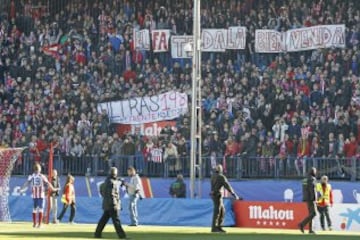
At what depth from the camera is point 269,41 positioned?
1683 inches

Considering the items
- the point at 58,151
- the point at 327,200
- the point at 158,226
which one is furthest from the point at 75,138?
the point at 327,200

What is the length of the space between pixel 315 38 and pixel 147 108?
739 centimetres

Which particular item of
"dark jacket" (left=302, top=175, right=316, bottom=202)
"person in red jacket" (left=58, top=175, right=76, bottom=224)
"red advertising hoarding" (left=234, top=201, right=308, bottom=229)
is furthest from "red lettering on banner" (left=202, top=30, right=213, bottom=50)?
"dark jacket" (left=302, top=175, right=316, bottom=202)

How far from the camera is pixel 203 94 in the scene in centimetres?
4219

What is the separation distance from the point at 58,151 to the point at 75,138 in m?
0.85

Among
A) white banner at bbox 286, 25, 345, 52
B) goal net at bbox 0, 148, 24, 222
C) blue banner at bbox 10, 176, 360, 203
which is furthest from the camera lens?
white banner at bbox 286, 25, 345, 52

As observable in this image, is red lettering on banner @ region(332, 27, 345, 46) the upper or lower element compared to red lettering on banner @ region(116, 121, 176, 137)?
upper

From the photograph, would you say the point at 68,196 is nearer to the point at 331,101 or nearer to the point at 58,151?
the point at 58,151

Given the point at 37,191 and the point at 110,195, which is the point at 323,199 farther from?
the point at 110,195

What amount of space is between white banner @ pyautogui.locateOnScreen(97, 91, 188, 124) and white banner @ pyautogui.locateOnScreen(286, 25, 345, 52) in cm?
483

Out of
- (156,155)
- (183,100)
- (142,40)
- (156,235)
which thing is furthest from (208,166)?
(156,235)

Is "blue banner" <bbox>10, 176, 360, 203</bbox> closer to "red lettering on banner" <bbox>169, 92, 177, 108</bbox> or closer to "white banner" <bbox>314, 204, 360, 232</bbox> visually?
"white banner" <bbox>314, 204, 360, 232</bbox>

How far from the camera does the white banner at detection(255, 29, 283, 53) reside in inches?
1679

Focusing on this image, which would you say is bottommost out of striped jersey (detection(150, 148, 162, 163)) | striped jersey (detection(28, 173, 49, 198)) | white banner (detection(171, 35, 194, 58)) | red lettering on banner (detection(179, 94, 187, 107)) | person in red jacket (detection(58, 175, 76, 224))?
person in red jacket (detection(58, 175, 76, 224))
